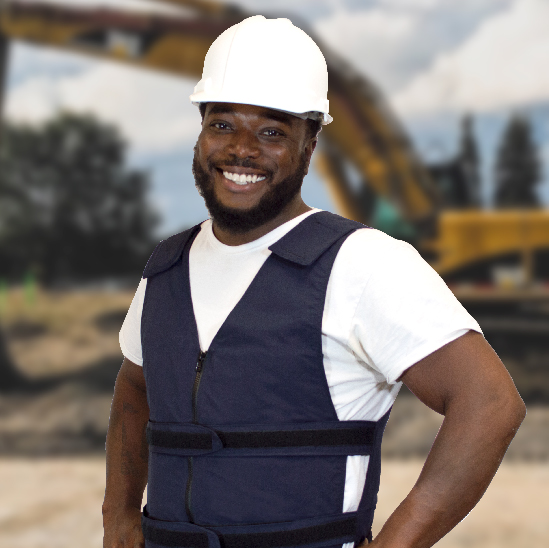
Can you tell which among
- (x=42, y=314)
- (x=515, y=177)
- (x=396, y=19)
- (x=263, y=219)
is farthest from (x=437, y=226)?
(x=263, y=219)

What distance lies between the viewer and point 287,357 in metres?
1.25

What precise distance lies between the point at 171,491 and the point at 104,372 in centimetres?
Result: 556

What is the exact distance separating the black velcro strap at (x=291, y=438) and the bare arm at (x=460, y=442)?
14cm

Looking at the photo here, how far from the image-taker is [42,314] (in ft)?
22.4

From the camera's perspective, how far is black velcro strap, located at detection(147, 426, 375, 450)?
1259 mm

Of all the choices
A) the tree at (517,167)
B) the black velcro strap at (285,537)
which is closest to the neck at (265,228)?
the black velcro strap at (285,537)

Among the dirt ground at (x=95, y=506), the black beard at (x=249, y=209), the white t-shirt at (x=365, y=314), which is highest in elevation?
the black beard at (x=249, y=209)

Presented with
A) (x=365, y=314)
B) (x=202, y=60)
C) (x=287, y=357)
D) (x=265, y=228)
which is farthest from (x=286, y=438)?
(x=202, y=60)

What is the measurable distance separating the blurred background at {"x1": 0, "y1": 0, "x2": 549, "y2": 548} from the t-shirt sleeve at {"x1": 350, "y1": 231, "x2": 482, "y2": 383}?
4.67 metres

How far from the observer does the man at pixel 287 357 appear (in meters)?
1.17

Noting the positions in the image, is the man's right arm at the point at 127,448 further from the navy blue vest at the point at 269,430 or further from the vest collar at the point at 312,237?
the vest collar at the point at 312,237

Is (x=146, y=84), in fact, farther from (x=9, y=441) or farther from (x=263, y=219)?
(x=263, y=219)

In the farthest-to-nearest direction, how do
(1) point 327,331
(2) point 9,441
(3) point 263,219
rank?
(2) point 9,441 < (3) point 263,219 < (1) point 327,331

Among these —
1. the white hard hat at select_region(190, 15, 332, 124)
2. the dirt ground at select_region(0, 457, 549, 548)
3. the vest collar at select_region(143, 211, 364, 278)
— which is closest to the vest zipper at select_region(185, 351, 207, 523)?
the vest collar at select_region(143, 211, 364, 278)
